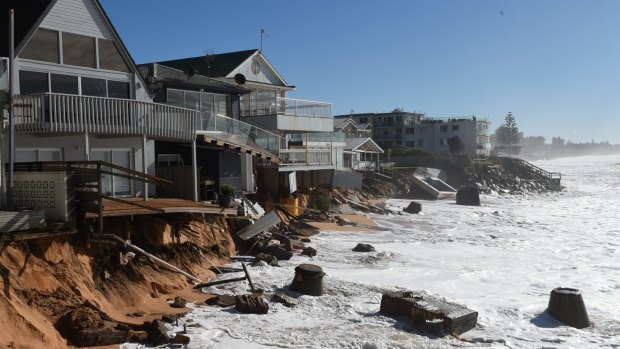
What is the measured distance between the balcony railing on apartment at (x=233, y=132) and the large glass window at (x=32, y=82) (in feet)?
21.6

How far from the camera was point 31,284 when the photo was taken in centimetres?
1228

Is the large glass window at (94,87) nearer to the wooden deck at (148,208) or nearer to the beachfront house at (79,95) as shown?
the beachfront house at (79,95)

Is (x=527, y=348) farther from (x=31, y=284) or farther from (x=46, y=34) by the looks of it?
(x=46, y=34)

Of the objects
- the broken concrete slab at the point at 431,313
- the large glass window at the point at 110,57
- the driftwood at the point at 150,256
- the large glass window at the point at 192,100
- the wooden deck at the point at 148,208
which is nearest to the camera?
the broken concrete slab at the point at 431,313

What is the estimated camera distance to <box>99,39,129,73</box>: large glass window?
67.1ft

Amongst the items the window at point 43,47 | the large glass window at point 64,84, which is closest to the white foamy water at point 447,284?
the large glass window at point 64,84

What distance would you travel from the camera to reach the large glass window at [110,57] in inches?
805

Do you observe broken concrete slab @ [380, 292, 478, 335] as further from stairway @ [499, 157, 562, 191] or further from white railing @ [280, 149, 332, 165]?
stairway @ [499, 157, 562, 191]

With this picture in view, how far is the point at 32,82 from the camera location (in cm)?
1861

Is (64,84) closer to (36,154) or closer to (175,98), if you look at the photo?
(36,154)

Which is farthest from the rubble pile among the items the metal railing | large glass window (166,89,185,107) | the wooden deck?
the wooden deck

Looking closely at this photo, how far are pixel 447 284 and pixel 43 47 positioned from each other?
51.1 feet

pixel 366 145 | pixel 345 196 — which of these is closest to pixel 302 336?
pixel 345 196

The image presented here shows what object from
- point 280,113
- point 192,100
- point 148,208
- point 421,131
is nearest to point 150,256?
point 148,208
